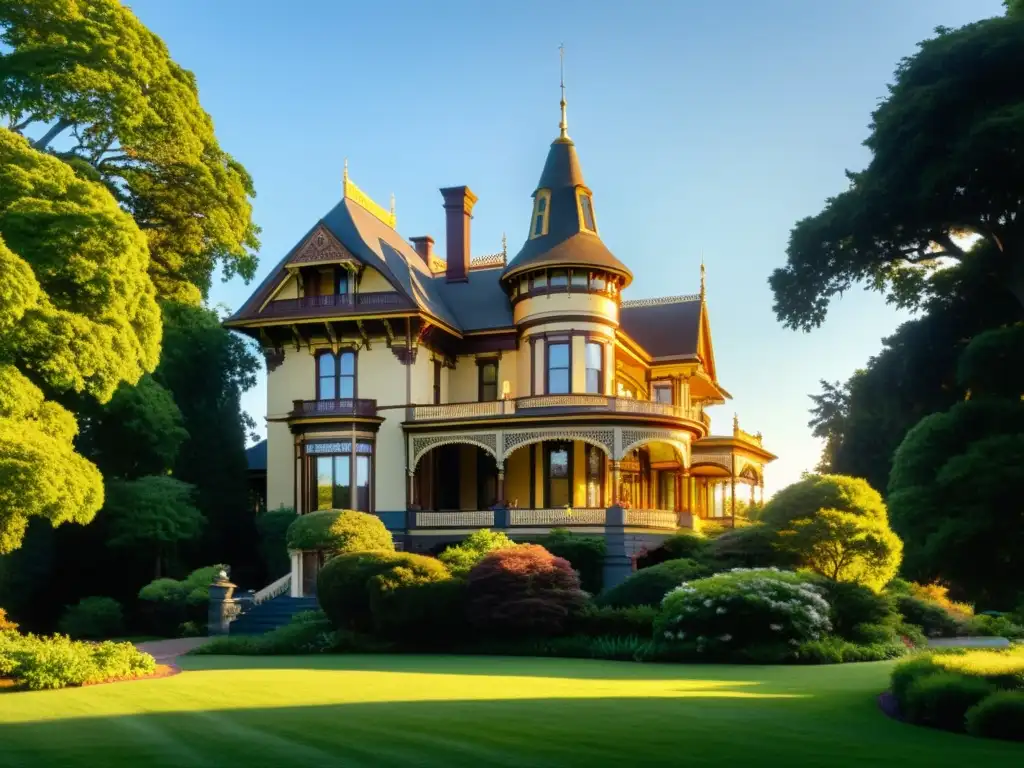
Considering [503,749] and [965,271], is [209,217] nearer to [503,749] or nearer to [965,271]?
[965,271]

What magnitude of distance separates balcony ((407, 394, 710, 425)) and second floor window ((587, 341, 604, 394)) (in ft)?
5.50

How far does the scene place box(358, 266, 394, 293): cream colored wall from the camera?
35.9 meters

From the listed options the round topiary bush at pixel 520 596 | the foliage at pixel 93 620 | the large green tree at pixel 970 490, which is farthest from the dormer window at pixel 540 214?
the large green tree at pixel 970 490

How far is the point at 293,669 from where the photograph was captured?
17.8m

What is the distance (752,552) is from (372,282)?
646 inches

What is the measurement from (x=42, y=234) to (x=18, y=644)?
850cm

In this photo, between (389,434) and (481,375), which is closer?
(389,434)

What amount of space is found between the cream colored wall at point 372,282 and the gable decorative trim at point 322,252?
554mm

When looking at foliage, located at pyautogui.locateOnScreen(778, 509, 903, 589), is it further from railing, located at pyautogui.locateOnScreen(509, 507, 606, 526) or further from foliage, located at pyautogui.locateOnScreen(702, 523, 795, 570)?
railing, located at pyautogui.locateOnScreen(509, 507, 606, 526)

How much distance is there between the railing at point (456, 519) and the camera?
1325 inches

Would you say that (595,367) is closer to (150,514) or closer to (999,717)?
(150,514)

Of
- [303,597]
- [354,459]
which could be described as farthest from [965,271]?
[354,459]

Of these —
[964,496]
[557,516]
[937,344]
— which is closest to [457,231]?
[557,516]

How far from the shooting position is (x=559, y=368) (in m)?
35.4
